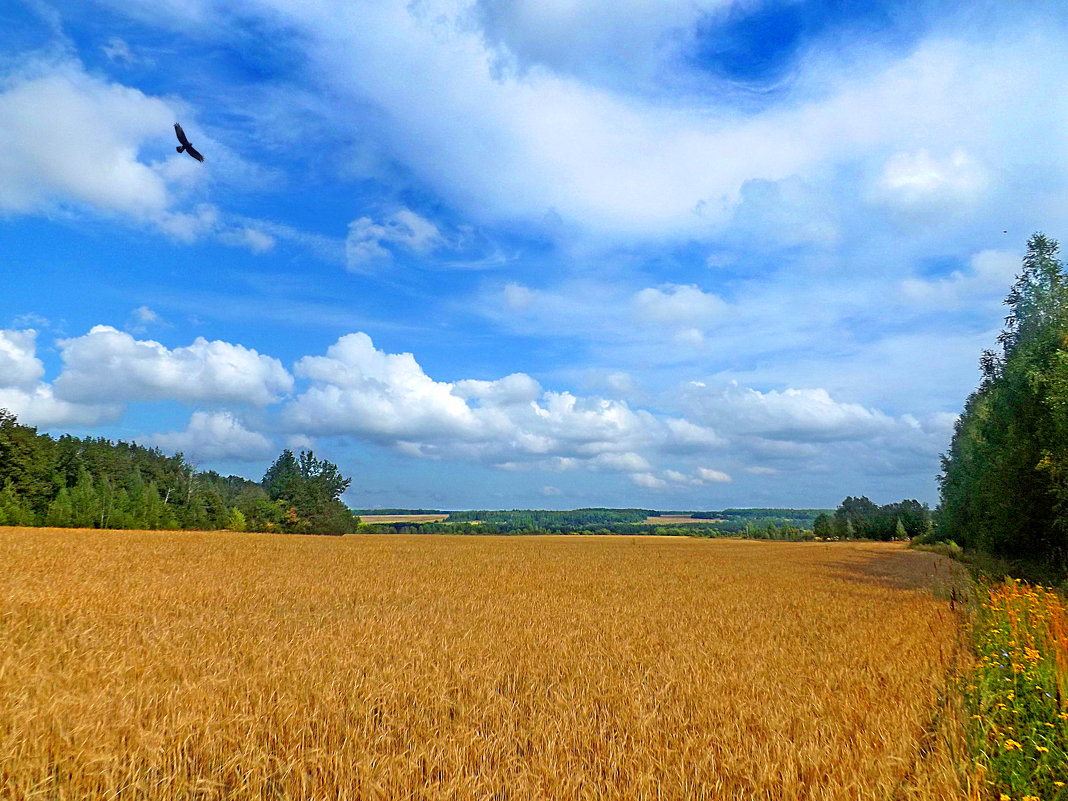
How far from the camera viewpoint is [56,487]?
81.3m

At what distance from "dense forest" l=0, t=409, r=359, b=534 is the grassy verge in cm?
8761

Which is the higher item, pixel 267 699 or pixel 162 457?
pixel 162 457

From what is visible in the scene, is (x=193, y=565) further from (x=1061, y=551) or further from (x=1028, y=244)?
(x=1028, y=244)

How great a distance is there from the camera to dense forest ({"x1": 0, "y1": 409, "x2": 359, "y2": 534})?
72688 millimetres

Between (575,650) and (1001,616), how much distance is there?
12214 millimetres

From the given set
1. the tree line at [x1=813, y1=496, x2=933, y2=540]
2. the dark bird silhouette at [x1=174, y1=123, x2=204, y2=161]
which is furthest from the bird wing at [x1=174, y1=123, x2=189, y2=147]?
the tree line at [x1=813, y1=496, x2=933, y2=540]

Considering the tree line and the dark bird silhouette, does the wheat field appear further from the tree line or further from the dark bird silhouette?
the tree line

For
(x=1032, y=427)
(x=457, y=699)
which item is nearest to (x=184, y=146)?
(x=457, y=699)

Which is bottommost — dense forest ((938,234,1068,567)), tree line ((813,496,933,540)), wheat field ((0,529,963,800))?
tree line ((813,496,933,540))

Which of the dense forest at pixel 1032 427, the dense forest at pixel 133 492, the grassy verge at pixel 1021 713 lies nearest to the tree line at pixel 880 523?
the dense forest at pixel 1032 427

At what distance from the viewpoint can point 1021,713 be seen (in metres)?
8.38

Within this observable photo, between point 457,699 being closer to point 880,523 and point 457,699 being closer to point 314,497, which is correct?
point 314,497

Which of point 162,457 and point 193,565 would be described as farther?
point 162,457

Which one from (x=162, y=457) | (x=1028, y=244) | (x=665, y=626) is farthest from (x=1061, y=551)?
(x=162, y=457)
